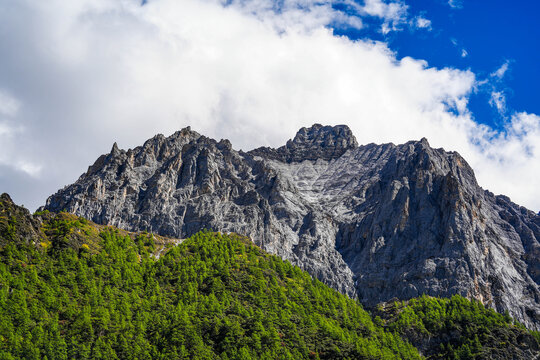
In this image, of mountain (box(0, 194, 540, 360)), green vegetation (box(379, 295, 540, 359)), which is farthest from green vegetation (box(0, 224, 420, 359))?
green vegetation (box(379, 295, 540, 359))

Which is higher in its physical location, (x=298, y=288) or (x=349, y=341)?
(x=298, y=288)

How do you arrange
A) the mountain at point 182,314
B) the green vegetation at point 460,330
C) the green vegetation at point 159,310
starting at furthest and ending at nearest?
the green vegetation at point 460,330 < the mountain at point 182,314 < the green vegetation at point 159,310

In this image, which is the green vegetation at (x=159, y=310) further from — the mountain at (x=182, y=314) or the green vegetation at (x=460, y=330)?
the green vegetation at (x=460, y=330)

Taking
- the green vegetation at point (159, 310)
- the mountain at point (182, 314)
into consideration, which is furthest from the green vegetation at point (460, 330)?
the green vegetation at point (159, 310)

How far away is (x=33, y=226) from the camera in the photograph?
176375mm

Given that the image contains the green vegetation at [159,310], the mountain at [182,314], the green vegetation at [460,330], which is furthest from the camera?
the green vegetation at [460,330]

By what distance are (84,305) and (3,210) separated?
4816cm

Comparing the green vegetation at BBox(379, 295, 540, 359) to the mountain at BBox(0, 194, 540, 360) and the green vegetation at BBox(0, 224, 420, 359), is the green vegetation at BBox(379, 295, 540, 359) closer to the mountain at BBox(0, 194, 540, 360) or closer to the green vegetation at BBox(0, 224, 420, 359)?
the mountain at BBox(0, 194, 540, 360)

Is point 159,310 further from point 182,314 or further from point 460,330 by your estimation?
point 460,330

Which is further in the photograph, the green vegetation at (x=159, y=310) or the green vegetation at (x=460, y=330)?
the green vegetation at (x=460, y=330)

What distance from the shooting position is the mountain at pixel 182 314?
434 ft

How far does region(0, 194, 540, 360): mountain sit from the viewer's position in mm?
132375

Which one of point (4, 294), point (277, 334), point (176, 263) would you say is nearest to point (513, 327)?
point (277, 334)

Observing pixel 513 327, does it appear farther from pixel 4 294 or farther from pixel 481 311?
pixel 4 294
